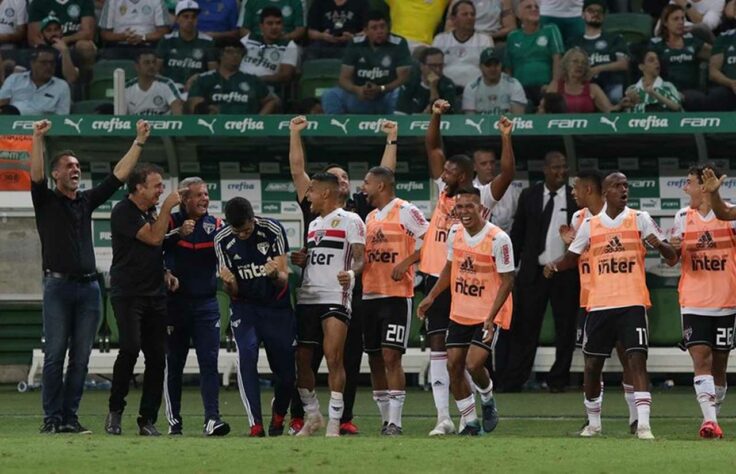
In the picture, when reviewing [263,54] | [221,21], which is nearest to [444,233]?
[263,54]

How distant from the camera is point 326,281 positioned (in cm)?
1218

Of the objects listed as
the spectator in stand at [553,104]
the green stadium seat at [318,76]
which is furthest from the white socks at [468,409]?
the green stadium seat at [318,76]

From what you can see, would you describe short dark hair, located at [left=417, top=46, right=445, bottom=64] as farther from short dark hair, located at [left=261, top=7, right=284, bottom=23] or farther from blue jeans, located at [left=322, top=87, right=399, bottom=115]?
short dark hair, located at [left=261, top=7, right=284, bottom=23]

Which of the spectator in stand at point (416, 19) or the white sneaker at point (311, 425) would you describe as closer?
the white sneaker at point (311, 425)

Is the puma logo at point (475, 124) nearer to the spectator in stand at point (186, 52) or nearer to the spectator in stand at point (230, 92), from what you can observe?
the spectator in stand at point (230, 92)

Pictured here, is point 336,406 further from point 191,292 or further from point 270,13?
point 270,13

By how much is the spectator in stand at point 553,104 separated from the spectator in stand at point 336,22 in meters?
3.89

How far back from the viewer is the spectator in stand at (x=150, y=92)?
19438 mm

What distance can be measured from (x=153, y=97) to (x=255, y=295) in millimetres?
8009

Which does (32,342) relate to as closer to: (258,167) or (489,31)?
(258,167)

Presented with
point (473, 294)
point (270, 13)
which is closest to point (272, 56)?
point (270, 13)

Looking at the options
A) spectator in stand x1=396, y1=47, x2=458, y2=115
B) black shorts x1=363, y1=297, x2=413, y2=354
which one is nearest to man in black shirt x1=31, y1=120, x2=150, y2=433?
black shorts x1=363, y1=297, x2=413, y2=354

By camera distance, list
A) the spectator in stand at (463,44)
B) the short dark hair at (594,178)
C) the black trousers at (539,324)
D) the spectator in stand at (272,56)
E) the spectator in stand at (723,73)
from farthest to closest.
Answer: the spectator in stand at (272,56) < the spectator in stand at (463,44) < the spectator in stand at (723,73) < the black trousers at (539,324) < the short dark hair at (594,178)

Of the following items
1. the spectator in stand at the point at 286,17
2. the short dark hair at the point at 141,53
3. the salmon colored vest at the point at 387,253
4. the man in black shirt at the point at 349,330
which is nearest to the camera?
the salmon colored vest at the point at 387,253
